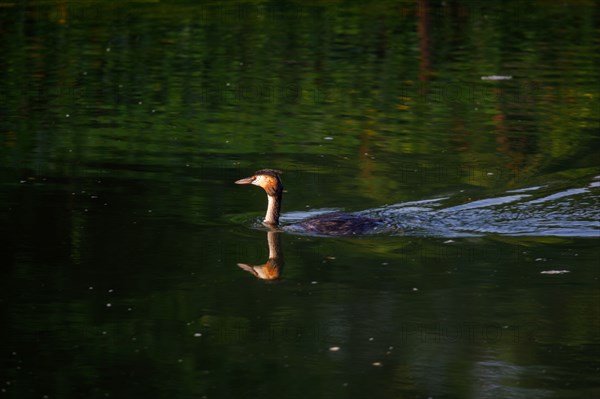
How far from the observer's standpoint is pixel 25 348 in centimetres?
903

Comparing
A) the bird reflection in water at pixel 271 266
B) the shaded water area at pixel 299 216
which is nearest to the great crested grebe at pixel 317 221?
the shaded water area at pixel 299 216

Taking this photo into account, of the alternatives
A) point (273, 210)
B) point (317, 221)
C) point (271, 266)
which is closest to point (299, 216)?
point (273, 210)

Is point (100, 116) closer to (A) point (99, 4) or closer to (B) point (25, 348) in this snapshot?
(B) point (25, 348)

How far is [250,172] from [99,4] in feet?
52.0

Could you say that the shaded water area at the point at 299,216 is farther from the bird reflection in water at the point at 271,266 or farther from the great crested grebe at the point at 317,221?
the great crested grebe at the point at 317,221

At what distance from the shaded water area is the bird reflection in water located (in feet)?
0.09

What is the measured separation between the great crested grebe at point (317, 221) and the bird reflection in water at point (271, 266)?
375 millimetres

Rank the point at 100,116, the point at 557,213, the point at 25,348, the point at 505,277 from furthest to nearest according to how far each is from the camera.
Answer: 1. the point at 100,116
2. the point at 557,213
3. the point at 505,277
4. the point at 25,348

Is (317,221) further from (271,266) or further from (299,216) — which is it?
(271,266)

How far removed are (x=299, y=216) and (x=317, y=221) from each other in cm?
84

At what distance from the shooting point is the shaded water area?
8.78m

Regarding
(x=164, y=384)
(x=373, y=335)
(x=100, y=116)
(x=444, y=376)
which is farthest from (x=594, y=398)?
(x=100, y=116)

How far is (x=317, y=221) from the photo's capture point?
39.7 feet

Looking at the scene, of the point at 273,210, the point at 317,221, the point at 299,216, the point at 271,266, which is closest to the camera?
the point at 271,266
